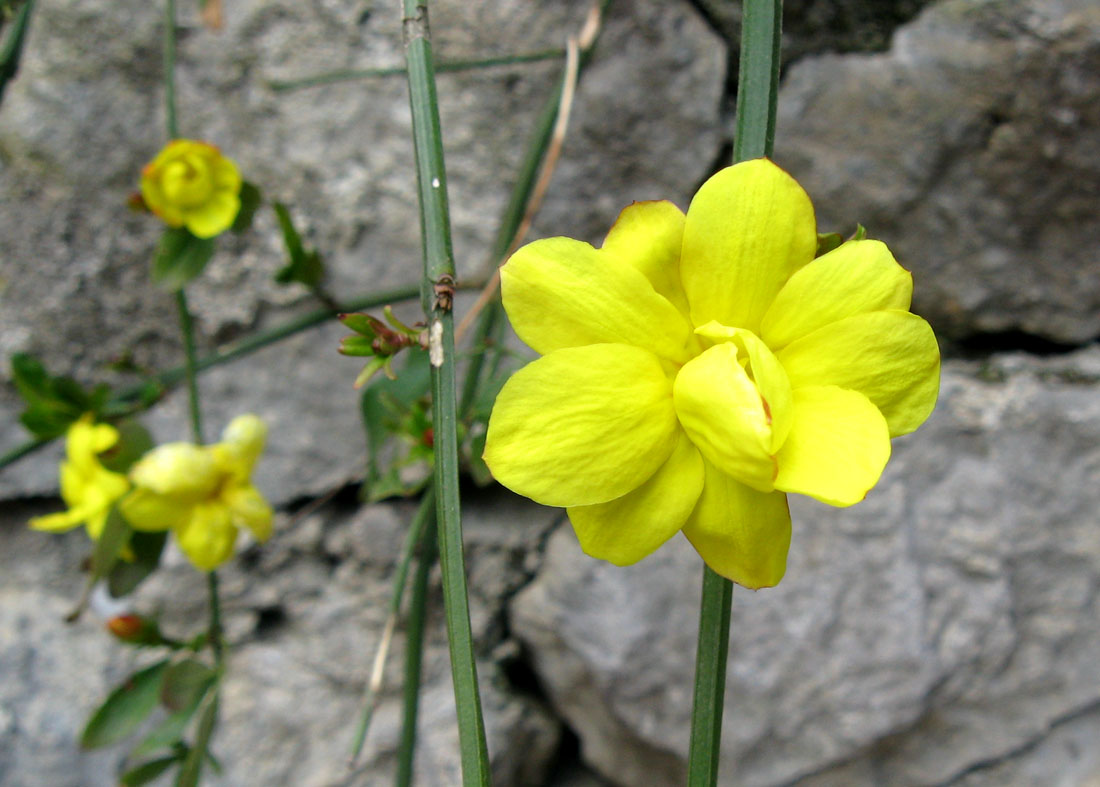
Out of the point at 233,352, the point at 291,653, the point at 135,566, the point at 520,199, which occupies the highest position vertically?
the point at 520,199

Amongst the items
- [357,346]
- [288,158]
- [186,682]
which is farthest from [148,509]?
[288,158]

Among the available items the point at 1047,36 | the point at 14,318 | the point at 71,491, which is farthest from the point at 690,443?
the point at 14,318

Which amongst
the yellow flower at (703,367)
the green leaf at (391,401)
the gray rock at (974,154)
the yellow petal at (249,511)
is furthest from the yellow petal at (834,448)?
the gray rock at (974,154)

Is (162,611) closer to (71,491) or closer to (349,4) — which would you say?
(71,491)

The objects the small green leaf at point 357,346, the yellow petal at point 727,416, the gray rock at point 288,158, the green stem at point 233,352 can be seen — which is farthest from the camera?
the gray rock at point 288,158

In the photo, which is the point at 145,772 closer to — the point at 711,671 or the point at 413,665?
the point at 413,665

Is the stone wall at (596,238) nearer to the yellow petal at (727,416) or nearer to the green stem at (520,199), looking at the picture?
the green stem at (520,199)

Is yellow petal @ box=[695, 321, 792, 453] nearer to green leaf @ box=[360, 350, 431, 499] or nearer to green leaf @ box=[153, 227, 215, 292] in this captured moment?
green leaf @ box=[360, 350, 431, 499]
